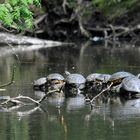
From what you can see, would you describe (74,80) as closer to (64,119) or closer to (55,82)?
(55,82)

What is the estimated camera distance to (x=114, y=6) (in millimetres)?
39781

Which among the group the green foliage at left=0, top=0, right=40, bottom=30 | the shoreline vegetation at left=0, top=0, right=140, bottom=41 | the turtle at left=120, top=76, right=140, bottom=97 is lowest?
the turtle at left=120, top=76, right=140, bottom=97

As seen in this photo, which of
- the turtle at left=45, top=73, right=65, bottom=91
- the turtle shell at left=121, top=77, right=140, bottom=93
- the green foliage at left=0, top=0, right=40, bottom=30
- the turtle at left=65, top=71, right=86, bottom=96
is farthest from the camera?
the turtle at left=45, top=73, right=65, bottom=91

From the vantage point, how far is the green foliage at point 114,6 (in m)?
39.2

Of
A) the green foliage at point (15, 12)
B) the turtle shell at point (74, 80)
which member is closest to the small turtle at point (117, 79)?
the turtle shell at point (74, 80)

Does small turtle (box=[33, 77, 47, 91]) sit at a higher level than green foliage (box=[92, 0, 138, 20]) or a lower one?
lower

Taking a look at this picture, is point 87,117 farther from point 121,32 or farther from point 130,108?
point 121,32

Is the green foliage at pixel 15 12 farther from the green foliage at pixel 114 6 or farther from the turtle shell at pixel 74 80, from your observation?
the green foliage at pixel 114 6

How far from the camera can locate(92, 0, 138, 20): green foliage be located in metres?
39.2

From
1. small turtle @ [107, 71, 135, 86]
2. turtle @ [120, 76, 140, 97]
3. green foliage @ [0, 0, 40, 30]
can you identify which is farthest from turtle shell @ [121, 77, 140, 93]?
green foliage @ [0, 0, 40, 30]

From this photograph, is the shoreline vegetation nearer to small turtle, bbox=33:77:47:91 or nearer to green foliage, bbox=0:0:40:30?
small turtle, bbox=33:77:47:91

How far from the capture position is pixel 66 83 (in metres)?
14.8

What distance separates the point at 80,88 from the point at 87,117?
3.76 meters

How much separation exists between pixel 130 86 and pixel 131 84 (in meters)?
0.06
